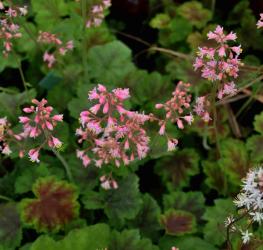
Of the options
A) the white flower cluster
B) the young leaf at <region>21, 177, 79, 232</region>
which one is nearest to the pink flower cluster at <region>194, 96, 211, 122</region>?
the white flower cluster

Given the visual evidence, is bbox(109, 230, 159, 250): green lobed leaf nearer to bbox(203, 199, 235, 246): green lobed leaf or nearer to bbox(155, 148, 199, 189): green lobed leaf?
bbox(203, 199, 235, 246): green lobed leaf

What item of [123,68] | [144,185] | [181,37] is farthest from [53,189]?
[181,37]

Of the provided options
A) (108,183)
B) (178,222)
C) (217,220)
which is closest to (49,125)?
(108,183)

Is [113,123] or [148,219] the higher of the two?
[113,123]

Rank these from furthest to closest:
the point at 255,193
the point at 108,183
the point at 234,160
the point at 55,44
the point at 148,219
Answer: the point at 55,44 < the point at 234,160 < the point at 148,219 < the point at 108,183 < the point at 255,193

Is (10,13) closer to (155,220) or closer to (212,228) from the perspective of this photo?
(155,220)

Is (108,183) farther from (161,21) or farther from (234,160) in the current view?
(161,21)
